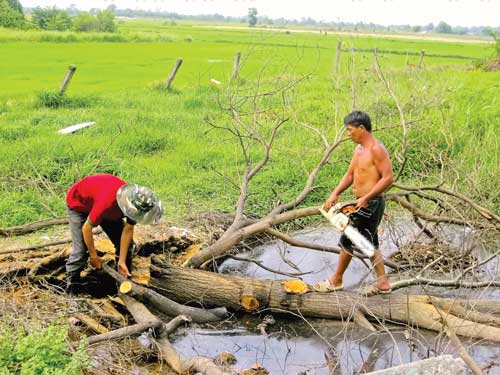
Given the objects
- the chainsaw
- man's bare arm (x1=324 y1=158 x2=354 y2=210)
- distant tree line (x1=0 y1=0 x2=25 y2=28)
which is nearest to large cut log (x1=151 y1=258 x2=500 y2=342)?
the chainsaw

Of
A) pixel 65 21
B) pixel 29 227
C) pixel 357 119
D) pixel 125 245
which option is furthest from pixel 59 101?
pixel 65 21

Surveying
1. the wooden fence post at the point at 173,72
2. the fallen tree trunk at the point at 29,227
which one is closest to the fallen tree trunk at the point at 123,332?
the fallen tree trunk at the point at 29,227

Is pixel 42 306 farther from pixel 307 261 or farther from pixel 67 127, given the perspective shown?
pixel 67 127

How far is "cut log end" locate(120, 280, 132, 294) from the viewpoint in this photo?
199 inches

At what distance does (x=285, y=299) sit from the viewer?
5504 millimetres

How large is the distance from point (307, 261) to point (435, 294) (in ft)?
5.14

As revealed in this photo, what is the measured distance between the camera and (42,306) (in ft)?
16.1

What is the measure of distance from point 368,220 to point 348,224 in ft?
0.63

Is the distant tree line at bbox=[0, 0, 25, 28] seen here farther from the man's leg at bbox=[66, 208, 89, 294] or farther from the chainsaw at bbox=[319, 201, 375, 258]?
the chainsaw at bbox=[319, 201, 375, 258]

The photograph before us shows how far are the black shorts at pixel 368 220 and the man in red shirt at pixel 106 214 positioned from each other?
175 cm

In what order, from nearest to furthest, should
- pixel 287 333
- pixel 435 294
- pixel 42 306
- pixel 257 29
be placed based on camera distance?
1. pixel 42 306
2. pixel 287 333
3. pixel 435 294
4. pixel 257 29

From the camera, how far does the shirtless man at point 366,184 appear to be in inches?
201

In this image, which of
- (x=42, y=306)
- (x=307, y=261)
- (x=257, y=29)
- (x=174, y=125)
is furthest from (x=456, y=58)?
(x=42, y=306)

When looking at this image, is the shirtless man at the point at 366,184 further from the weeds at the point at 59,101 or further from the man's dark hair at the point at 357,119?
the weeds at the point at 59,101
